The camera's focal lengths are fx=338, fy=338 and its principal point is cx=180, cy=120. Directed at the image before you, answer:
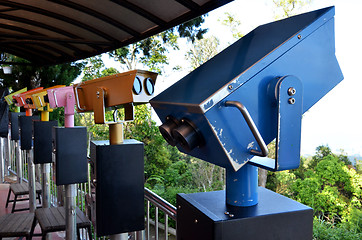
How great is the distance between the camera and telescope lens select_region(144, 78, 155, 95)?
1.41 meters

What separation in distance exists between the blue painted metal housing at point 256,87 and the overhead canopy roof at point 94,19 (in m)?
1.49

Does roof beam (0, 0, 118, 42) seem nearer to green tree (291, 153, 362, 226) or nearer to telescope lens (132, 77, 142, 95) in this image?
telescope lens (132, 77, 142, 95)

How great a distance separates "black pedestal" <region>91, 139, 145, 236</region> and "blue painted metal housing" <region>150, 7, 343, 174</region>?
2.58 feet

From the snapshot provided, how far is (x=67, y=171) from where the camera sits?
2412mm

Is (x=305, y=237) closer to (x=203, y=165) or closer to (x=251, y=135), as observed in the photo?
(x=251, y=135)

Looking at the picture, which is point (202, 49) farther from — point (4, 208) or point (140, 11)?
point (140, 11)

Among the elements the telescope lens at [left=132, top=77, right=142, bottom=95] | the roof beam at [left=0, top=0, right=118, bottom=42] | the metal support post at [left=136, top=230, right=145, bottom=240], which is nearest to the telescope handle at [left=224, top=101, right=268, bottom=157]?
the telescope lens at [left=132, top=77, right=142, bottom=95]

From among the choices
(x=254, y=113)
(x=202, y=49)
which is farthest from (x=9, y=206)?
(x=202, y=49)

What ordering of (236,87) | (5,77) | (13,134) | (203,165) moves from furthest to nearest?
(203,165) → (5,77) → (13,134) → (236,87)

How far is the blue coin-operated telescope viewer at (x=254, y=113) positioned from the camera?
2.57ft

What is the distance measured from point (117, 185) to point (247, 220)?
96cm

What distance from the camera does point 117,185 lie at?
168 centimetres

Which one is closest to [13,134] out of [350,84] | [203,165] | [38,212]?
[38,212]

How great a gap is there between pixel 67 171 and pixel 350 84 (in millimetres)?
16704
